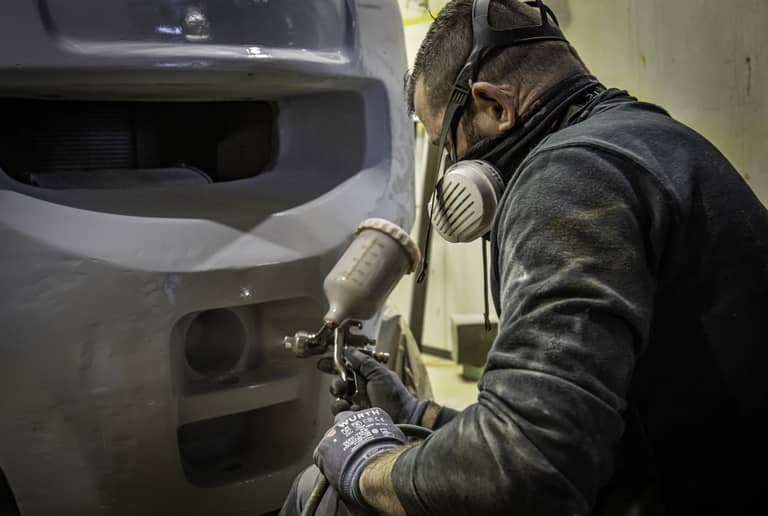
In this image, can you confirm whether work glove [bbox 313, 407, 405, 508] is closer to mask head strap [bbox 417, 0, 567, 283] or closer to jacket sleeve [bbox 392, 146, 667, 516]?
jacket sleeve [bbox 392, 146, 667, 516]

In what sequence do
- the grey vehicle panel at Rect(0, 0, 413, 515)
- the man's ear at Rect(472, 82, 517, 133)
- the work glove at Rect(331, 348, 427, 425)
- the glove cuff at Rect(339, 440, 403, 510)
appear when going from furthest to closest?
the work glove at Rect(331, 348, 427, 425) < the grey vehicle panel at Rect(0, 0, 413, 515) < the man's ear at Rect(472, 82, 517, 133) < the glove cuff at Rect(339, 440, 403, 510)

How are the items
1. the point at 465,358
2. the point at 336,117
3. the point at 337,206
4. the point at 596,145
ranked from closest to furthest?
1. the point at 596,145
2. the point at 337,206
3. the point at 336,117
4. the point at 465,358

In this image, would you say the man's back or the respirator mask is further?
the respirator mask

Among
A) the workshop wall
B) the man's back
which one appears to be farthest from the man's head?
the workshop wall

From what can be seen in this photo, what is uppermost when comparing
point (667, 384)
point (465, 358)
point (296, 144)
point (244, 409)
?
point (296, 144)

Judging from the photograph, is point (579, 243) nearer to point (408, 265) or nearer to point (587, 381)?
point (587, 381)

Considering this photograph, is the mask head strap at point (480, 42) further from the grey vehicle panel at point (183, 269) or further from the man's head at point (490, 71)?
the grey vehicle panel at point (183, 269)

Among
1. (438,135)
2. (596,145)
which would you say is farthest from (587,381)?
(438,135)

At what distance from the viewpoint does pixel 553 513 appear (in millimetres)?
1062

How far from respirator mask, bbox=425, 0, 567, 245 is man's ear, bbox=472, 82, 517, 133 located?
0.03m

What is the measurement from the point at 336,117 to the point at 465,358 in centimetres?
233

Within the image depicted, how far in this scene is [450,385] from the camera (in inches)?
167

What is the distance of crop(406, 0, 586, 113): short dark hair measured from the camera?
4.83 ft

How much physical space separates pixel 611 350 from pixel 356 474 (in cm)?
50
